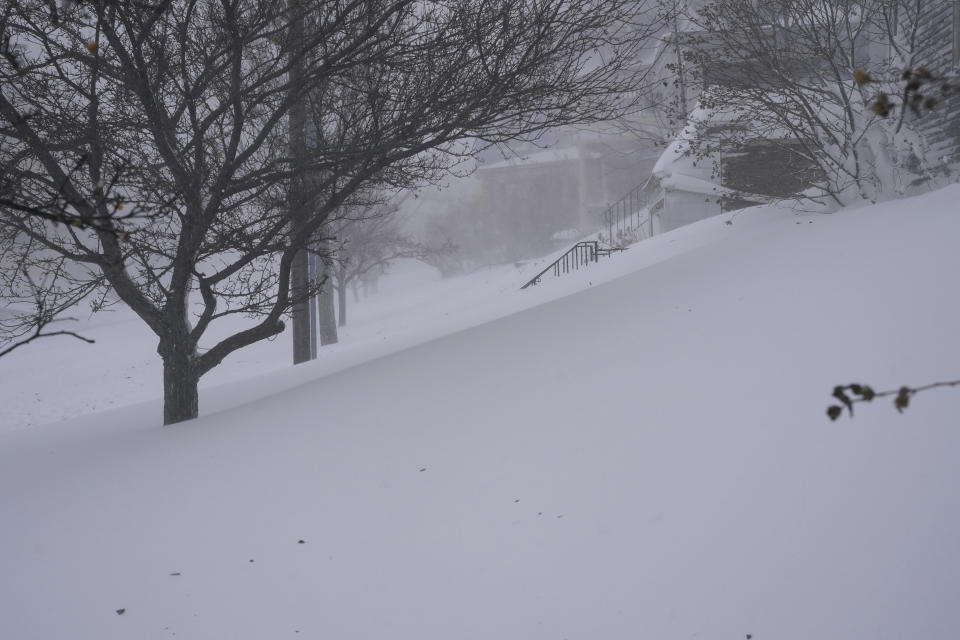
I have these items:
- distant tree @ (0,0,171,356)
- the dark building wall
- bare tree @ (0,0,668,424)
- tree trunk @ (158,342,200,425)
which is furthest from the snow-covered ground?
the dark building wall

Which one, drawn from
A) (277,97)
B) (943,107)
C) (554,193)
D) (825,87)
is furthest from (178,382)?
(554,193)

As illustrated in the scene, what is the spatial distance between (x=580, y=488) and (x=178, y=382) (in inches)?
201

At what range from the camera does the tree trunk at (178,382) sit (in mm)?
7207

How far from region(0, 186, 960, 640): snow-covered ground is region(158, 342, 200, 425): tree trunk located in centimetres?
65

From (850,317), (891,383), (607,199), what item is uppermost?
(607,199)

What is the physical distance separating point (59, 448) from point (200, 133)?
138 inches

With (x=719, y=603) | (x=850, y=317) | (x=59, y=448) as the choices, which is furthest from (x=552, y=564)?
(x=59, y=448)

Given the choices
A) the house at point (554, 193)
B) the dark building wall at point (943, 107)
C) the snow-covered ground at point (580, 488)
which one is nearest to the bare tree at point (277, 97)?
the snow-covered ground at point (580, 488)

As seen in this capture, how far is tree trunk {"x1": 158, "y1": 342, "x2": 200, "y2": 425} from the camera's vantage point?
23.6 feet

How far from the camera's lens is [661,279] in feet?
23.3

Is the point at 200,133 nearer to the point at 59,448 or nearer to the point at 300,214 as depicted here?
the point at 300,214

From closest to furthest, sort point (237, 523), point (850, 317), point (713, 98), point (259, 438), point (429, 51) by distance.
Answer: point (237, 523), point (850, 317), point (259, 438), point (429, 51), point (713, 98)

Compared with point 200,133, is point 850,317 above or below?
below

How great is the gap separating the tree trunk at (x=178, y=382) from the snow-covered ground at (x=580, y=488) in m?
0.65
